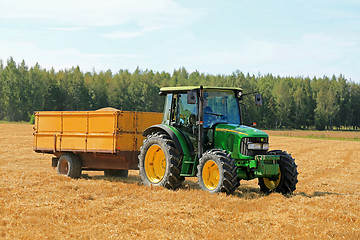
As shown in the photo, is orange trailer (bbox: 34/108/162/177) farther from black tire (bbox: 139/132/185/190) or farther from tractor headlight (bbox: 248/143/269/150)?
tractor headlight (bbox: 248/143/269/150)

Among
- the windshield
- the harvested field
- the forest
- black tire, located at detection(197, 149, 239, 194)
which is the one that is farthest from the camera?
the forest

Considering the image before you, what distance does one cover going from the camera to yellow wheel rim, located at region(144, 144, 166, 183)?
37.4 ft

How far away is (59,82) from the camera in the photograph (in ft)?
312

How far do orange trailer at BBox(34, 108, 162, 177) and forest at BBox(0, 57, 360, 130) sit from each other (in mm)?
72112

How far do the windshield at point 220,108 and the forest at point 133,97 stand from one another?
7387 cm

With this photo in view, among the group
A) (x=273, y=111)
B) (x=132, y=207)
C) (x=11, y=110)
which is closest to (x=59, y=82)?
(x=11, y=110)

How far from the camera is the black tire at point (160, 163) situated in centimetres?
1057

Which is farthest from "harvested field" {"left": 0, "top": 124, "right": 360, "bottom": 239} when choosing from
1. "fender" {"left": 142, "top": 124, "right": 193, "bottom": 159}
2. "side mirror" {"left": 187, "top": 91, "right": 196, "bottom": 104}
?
"side mirror" {"left": 187, "top": 91, "right": 196, "bottom": 104}

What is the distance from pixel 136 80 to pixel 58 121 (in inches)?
3848

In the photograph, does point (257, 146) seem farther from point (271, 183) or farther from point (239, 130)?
point (271, 183)

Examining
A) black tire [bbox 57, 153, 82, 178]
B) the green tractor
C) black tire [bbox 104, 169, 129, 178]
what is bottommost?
black tire [bbox 104, 169, 129, 178]

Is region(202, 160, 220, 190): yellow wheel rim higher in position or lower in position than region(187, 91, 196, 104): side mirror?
lower

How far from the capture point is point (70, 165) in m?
A: 13.3

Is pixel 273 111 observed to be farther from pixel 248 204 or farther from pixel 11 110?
pixel 248 204
